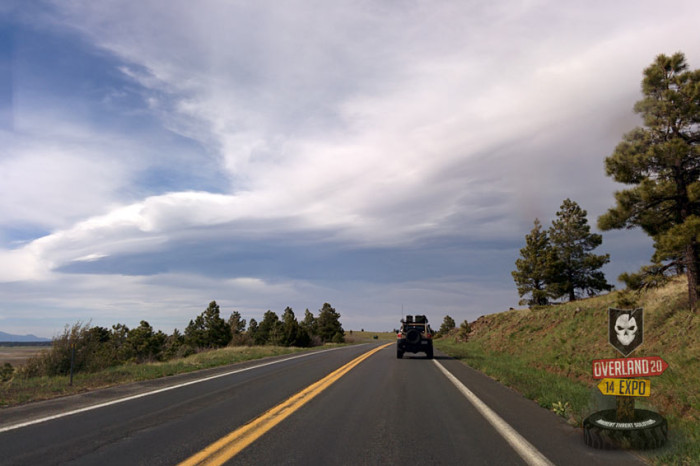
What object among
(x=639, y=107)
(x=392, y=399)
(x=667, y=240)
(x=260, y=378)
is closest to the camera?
(x=392, y=399)

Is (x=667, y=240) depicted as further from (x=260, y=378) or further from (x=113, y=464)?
(x=113, y=464)

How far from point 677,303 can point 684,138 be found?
5736 mm

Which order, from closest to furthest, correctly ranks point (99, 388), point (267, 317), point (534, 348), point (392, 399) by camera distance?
point (392, 399)
point (99, 388)
point (534, 348)
point (267, 317)

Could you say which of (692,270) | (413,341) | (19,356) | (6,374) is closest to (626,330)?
(692,270)

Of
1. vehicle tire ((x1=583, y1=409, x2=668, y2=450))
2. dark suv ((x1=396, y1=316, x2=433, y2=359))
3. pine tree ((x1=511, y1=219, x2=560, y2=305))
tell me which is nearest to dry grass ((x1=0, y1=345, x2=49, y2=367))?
dark suv ((x1=396, y1=316, x2=433, y2=359))

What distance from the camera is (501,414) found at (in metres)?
7.25

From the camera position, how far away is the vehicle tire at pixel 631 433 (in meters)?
5.16

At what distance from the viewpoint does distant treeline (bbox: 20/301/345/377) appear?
1508 cm

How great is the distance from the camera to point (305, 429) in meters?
6.02

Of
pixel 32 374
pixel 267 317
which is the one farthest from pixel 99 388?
pixel 267 317

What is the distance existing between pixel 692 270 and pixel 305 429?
47.0 feet

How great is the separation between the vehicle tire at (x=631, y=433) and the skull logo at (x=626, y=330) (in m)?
0.89

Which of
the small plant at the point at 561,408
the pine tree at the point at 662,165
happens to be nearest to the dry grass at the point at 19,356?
the small plant at the point at 561,408

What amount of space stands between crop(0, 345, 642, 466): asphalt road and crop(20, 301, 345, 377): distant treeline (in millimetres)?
5857
